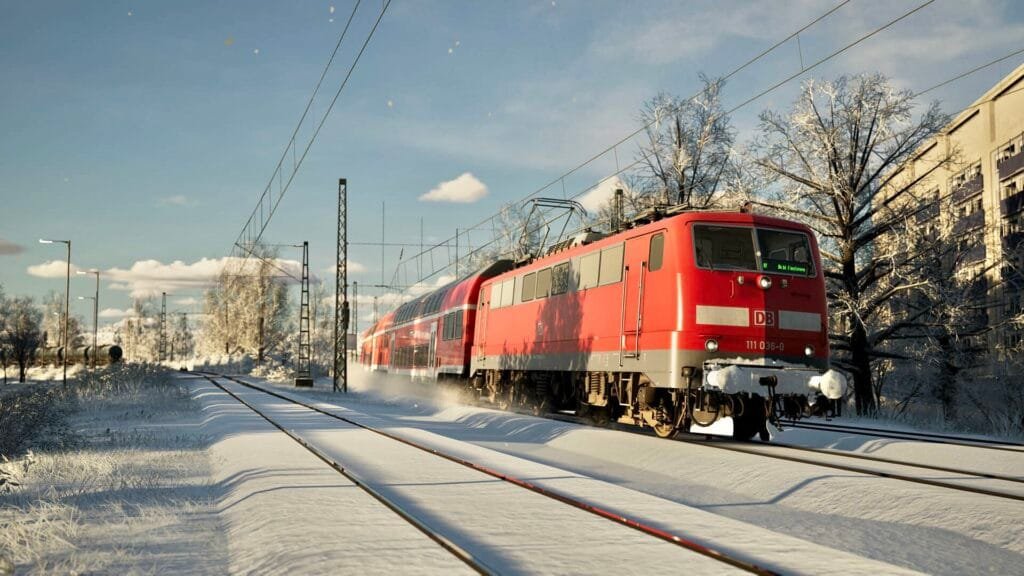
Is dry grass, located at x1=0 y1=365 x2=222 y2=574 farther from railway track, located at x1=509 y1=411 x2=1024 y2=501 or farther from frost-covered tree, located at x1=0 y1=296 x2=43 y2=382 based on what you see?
frost-covered tree, located at x1=0 y1=296 x2=43 y2=382

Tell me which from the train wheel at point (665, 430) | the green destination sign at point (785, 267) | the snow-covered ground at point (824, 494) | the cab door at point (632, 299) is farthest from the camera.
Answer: the train wheel at point (665, 430)

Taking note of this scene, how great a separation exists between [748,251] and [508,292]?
9.15 m

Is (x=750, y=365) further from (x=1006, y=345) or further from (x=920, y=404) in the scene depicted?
(x=920, y=404)

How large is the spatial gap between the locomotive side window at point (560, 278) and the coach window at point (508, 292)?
2.89m

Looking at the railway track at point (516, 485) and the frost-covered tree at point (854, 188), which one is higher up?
the frost-covered tree at point (854, 188)

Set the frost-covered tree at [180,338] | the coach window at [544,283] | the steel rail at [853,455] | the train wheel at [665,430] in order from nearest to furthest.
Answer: the steel rail at [853,455], the train wheel at [665,430], the coach window at [544,283], the frost-covered tree at [180,338]

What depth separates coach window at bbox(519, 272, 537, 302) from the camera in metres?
19.5

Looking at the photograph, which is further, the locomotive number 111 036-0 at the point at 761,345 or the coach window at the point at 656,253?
the coach window at the point at 656,253

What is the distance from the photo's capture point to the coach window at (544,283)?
60.6ft

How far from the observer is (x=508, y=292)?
70.2 ft

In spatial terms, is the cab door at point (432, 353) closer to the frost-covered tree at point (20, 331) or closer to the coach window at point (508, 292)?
the coach window at point (508, 292)

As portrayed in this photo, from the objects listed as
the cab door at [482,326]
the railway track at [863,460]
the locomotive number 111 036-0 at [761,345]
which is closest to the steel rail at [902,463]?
the railway track at [863,460]

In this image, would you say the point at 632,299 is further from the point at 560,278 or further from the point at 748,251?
the point at 560,278

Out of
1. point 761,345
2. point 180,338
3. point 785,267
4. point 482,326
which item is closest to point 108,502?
point 761,345
